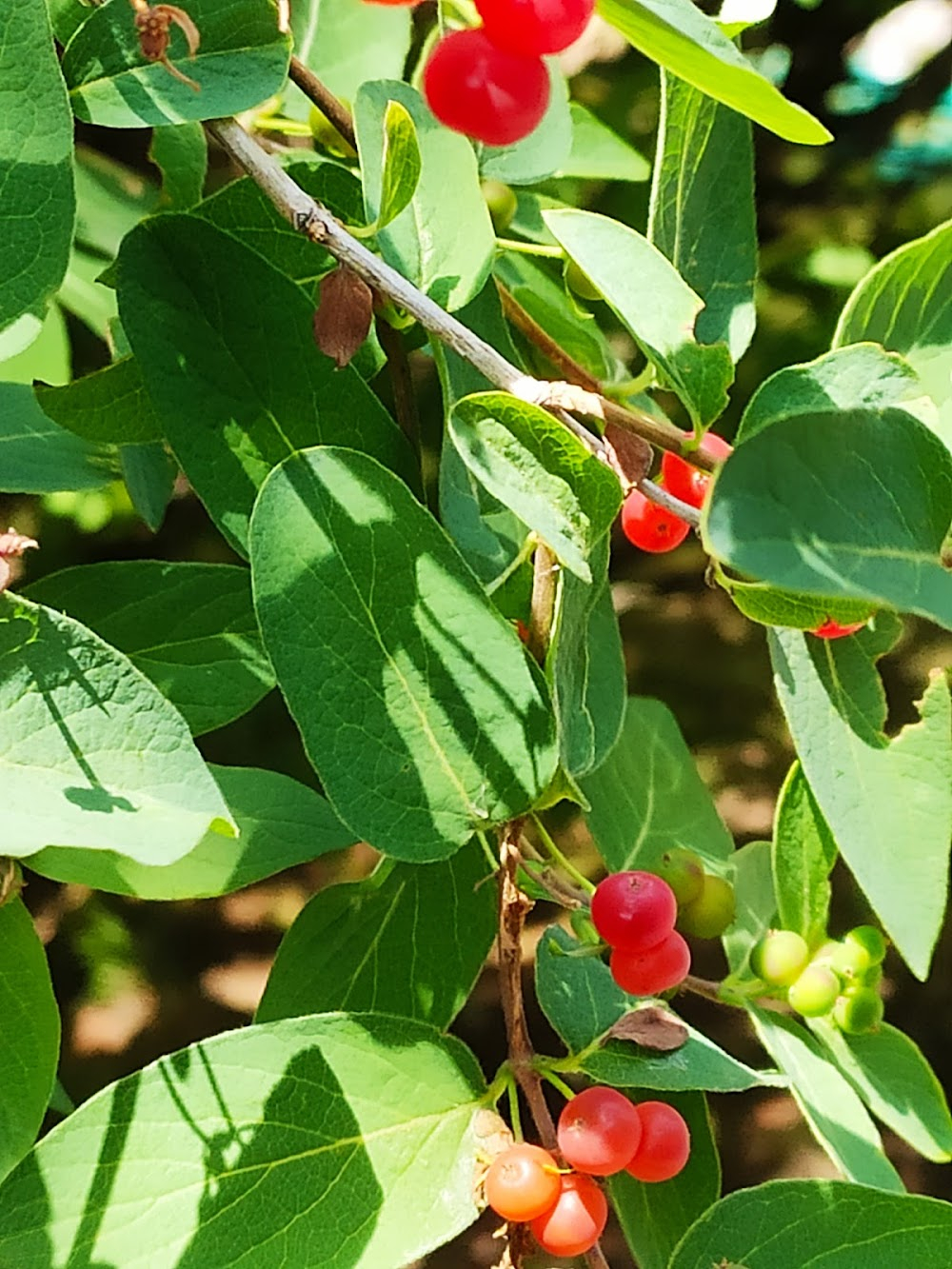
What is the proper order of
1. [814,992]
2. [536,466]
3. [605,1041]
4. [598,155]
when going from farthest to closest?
[598,155] → [814,992] → [605,1041] → [536,466]

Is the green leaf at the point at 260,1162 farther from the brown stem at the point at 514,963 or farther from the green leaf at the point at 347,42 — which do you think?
the green leaf at the point at 347,42

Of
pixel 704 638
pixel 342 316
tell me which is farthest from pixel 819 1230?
pixel 704 638

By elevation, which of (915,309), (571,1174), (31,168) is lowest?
(571,1174)

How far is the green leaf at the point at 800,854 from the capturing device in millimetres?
657

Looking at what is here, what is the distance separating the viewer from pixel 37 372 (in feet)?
2.54

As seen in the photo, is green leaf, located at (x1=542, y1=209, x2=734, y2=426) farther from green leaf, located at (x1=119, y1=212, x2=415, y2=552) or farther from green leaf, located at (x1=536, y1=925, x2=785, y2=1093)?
green leaf, located at (x1=536, y1=925, x2=785, y2=1093)

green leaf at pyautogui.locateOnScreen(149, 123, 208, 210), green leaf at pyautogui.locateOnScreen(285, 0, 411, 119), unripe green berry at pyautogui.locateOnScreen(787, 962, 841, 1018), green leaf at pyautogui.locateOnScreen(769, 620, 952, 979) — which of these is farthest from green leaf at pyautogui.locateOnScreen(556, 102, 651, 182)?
unripe green berry at pyautogui.locateOnScreen(787, 962, 841, 1018)

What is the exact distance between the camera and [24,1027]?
21.0 inches

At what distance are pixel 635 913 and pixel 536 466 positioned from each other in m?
0.18

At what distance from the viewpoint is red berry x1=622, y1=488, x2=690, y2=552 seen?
62cm

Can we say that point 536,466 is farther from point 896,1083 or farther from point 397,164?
point 896,1083

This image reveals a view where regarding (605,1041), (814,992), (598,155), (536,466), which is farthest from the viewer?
(598,155)

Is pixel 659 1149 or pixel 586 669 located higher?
pixel 586 669

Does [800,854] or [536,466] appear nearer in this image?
[536,466]
